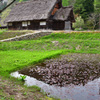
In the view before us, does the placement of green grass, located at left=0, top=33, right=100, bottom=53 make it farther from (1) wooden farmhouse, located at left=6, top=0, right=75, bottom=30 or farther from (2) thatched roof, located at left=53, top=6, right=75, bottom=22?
(2) thatched roof, located at left=53, top=6, right=75, bottom=22

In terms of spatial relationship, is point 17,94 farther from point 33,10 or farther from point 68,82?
point 33,10

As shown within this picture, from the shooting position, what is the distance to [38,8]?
27609 millimetres

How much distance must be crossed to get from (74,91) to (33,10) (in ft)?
81.5

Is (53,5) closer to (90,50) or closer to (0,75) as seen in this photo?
(90,50)

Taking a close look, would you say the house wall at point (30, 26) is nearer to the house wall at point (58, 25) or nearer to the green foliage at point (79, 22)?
the house wall at point (58, 25)

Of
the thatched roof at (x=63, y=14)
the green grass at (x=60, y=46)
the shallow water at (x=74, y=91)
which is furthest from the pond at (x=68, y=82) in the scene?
the thatched roof at (x=63, y=14)

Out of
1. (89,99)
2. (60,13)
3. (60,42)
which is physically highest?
(60,13)

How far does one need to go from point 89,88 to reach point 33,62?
16.5ft

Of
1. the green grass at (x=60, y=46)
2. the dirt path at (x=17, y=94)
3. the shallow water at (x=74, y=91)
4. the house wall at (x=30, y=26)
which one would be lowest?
the shallow water at (x=74, y=91)

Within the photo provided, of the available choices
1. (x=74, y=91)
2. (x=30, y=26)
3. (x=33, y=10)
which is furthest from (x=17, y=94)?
(x=33, y=10)

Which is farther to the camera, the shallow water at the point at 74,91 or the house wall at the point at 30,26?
the house wall at the point at 30,26

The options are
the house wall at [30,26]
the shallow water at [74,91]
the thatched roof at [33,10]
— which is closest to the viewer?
the shallow water at [74,91]

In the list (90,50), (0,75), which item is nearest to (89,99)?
(0,75)

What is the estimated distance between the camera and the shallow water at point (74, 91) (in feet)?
16.5
